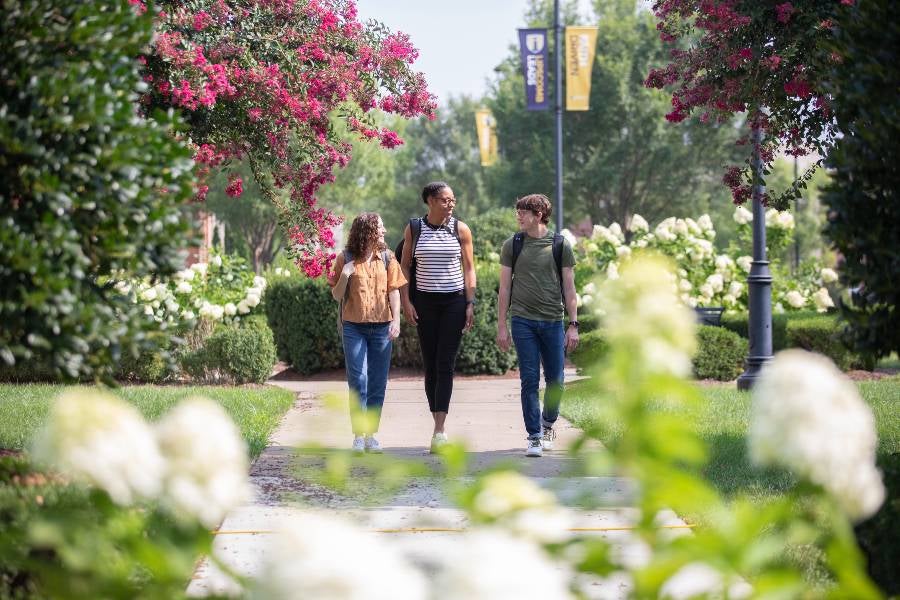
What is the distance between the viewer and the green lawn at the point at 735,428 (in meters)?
6.38

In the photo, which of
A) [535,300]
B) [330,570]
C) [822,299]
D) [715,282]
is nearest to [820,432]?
[330,570]

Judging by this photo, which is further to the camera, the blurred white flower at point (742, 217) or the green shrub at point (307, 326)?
the blurred white flower at point (742, 217)

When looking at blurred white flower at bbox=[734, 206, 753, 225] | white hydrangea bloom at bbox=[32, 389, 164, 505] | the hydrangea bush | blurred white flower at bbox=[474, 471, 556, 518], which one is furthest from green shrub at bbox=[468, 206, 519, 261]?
blurred white flower at bbox=[474, 471, 556, 518]

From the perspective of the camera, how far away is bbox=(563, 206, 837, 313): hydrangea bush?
649 inches

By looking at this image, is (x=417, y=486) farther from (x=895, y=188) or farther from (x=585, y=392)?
(x=585, y=392)

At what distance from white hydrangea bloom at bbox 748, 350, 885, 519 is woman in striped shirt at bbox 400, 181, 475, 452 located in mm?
5861

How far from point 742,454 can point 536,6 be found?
154 feet

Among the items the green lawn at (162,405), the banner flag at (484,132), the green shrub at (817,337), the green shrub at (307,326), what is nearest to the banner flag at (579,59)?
the green shrub at (817,337)

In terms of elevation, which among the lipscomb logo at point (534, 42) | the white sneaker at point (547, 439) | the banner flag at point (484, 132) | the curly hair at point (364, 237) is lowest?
the white sneaker at point (547, 439)

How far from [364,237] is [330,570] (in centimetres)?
652

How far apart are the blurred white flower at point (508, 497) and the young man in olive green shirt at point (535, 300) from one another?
581 centimetres

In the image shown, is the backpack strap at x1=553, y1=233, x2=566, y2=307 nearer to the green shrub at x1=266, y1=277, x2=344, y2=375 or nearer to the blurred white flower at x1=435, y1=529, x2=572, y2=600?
the blurred white flower at x1=435, y1=529, x2=572, y2=600

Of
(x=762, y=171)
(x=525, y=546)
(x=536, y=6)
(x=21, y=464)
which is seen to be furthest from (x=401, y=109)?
(x=536, y=6)

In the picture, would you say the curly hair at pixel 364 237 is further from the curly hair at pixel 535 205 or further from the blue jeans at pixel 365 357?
the curly hair at pixel 535 205
